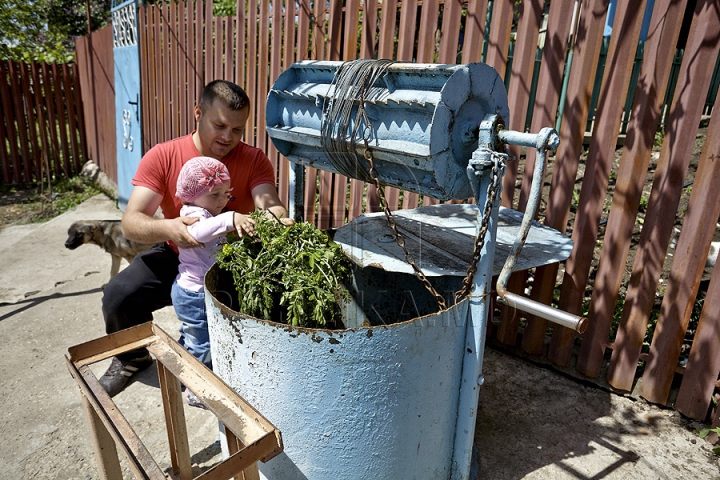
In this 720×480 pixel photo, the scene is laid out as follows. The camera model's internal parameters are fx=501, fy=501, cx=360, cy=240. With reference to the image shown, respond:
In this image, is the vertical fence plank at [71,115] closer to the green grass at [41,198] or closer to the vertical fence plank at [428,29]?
the green grass at [41,198]

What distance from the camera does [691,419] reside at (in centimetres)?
274

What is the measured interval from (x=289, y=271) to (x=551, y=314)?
93cm

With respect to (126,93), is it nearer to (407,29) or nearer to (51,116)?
(51,116)

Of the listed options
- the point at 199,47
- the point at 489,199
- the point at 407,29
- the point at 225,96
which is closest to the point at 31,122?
the point at 199,47

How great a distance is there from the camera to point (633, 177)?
2654 millimetres

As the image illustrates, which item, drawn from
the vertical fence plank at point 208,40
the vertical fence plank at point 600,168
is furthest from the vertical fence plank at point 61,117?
the vertical fence plank at point 600,168

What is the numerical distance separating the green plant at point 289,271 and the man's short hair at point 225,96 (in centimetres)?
85

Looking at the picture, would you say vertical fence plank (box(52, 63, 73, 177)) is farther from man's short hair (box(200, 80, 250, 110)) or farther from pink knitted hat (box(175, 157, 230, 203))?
pink knitted hat (box(175, 157, 230, 203))

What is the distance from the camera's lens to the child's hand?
214 centimetres

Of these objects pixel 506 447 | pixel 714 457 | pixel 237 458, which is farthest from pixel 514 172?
pixel 237 458

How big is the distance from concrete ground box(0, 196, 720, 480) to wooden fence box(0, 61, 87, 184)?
595 cm

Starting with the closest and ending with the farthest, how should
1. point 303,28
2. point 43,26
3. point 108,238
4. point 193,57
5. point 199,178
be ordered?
point 199,178
point 303,28
point 108,238
point 193,57
point 43,26

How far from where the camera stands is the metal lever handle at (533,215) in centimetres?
160

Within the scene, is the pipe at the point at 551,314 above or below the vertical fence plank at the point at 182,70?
below
